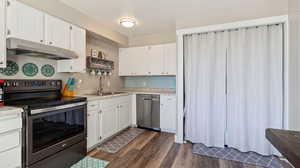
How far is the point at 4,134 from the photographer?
4.50 ft

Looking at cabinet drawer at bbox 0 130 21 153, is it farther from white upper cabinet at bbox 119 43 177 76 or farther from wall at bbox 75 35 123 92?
white upper cabinet at bbox 119 43 177 76

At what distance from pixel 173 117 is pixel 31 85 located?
2705 mm

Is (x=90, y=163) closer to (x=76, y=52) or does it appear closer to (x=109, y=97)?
(x=109, y=97)

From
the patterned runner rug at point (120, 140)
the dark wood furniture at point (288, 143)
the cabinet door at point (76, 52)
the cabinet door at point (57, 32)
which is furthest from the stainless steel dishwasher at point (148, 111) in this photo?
the dark wood furniture at point (288, 143)

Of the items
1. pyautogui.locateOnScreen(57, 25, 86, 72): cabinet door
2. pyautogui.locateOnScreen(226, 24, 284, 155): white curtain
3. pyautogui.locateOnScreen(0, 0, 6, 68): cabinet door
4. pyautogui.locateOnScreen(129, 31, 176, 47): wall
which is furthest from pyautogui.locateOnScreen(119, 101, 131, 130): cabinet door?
pyautogui.locateOnScreen(226, 24, 284, 155): white curtain

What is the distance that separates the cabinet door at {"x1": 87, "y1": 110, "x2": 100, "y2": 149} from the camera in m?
2.39

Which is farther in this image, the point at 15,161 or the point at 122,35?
the point at 122,35

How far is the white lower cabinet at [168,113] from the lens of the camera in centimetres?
333

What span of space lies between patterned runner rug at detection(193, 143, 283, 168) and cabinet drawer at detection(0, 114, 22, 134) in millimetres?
2462

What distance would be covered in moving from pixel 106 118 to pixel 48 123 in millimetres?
1089

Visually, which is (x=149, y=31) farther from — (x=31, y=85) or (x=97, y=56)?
(x=31, y=85)

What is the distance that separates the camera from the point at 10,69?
6.26 feet

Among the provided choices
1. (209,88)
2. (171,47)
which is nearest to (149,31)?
(171,47)

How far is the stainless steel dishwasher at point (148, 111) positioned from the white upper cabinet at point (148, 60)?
0.66 meters
